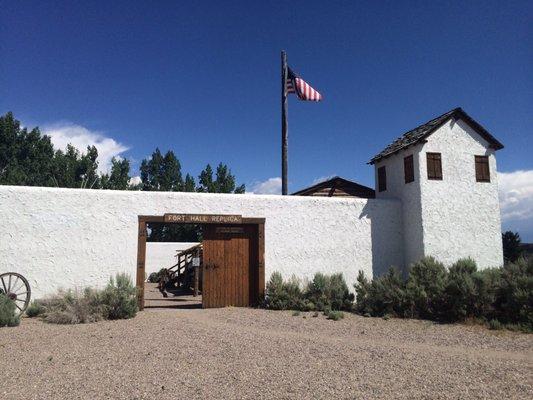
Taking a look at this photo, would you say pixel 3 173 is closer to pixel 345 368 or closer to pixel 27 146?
pixel 27 146

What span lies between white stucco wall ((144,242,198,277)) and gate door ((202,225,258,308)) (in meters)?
15.0

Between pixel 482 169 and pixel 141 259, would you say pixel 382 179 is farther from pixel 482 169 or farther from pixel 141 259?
pixel 141 259

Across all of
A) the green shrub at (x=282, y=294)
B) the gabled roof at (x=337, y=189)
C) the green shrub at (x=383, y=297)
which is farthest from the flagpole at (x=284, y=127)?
the green shrub at (x=383, y=297)

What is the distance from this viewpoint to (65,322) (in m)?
9.53

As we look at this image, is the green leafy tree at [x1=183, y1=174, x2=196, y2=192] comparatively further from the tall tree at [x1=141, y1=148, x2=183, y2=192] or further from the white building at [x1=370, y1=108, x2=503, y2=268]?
the white building at [x1=370, y1=108, x2=503, y2=268]

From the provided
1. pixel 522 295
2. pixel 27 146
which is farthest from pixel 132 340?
pixel 27 146

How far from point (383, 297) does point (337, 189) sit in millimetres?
7683

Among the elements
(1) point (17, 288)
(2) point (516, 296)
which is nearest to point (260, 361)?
(2) point (516, 296)

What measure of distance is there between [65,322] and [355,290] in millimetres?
7831

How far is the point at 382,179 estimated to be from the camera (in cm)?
1569

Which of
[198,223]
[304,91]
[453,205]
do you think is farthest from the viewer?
[304,91]

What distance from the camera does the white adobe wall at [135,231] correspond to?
10.8m

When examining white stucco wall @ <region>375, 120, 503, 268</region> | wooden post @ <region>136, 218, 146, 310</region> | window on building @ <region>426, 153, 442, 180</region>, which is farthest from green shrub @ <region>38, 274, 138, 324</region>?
window on building @ <region>426, 153, 442, 180</region>

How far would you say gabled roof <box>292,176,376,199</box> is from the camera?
18359mm
